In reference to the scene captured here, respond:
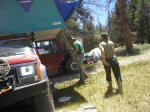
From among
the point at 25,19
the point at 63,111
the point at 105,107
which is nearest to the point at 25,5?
the point at 25,19

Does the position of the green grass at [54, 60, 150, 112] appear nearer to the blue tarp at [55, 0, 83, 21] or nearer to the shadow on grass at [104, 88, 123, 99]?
the shadow on grass at [104, 88, 123, 99]

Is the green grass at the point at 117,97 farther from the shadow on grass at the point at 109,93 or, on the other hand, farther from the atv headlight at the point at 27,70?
the atv headlight at the point at 27,70

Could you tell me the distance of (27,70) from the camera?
10.1 ft

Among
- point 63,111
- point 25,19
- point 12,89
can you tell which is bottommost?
point 63,111

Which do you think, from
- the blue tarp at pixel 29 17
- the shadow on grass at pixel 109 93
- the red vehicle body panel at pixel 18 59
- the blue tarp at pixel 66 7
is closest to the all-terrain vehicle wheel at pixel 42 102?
the red vehicle body panel at pixel 18 59

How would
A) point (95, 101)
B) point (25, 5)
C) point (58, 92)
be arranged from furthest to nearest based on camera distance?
point (58, 92)
point (25, 5)
point (95, 101)

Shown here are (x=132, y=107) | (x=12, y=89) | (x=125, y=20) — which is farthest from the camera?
(x=125, y=20)

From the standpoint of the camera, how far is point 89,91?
5.08 metres

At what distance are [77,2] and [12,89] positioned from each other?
4.15 m

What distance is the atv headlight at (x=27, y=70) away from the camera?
3.05 metres

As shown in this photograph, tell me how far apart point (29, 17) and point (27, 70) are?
2632 millimetres

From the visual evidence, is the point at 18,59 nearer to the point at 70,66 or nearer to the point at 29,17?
the point at 29,17

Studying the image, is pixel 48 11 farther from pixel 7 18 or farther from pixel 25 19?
pixel 7 18

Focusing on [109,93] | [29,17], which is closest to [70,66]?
[29,17]
